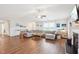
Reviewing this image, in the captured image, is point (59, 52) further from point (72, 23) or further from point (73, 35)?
point (72, 23)

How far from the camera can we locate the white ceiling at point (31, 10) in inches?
113

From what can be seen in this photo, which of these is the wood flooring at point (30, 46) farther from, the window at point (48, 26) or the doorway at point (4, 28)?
the window at point (48, 26)

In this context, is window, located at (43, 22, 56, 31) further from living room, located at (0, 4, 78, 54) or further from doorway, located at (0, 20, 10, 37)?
doorway, located at (0, 20, 10, 37)

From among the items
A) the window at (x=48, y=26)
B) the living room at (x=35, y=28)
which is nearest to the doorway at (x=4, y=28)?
the living room at (x=35, y=28)

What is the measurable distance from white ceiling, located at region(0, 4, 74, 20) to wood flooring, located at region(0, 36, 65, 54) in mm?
420

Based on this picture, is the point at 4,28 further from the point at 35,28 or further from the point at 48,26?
the point at 48,26

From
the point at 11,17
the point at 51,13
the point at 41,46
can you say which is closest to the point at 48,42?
the point at 41,46

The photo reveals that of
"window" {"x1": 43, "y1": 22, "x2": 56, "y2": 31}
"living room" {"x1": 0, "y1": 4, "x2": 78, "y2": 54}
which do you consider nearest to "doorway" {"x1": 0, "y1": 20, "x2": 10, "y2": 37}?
"living room" {"x1": 0, "y1": 4, "x2": 78, "y2": 54}

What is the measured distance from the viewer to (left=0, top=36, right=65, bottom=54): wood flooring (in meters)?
2.88

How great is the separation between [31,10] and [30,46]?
2.15ft

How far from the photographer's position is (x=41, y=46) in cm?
291

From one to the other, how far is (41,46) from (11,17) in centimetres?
76

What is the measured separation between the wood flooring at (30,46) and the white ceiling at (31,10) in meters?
0.42

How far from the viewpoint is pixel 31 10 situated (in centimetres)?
289
